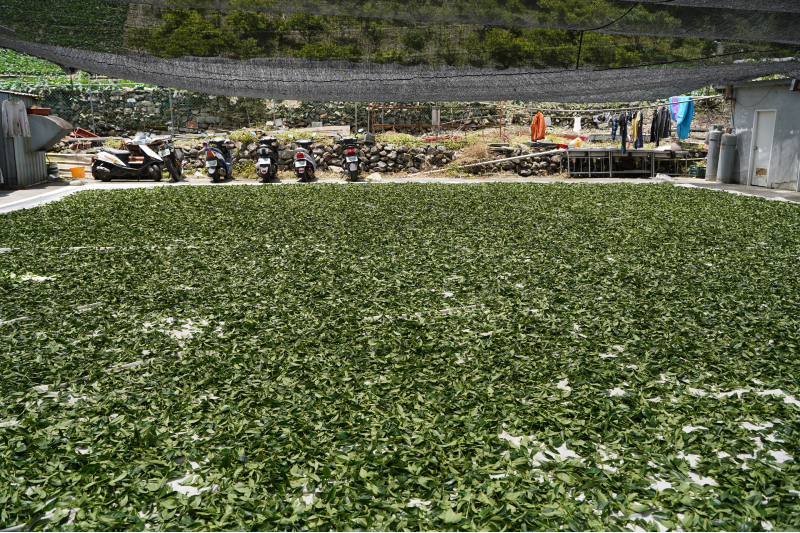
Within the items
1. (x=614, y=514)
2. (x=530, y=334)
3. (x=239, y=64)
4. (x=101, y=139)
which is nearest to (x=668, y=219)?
(x=530, y=334)

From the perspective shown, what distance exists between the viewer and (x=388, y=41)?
525cm

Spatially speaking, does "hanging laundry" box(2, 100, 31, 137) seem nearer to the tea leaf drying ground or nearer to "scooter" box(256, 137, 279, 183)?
"scooter" box(256, 137, 279, 183)

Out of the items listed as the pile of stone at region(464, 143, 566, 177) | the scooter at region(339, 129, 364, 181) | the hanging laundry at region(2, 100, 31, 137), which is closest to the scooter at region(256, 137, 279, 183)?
the scooter at region(339, 129, 364, 181)

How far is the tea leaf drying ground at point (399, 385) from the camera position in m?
2.17

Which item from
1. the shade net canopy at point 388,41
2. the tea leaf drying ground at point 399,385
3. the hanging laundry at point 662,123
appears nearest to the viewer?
the tea leaf drying ground at point 399,385

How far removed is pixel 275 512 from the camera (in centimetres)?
208

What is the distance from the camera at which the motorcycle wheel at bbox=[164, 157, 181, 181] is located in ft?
45.6

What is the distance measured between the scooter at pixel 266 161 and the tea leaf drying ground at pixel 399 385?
25.2 ft

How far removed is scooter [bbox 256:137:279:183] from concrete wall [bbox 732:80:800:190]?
10.9 metres

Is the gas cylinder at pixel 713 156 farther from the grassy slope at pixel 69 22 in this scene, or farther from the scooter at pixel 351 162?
the grassy slope at pixel 69 22

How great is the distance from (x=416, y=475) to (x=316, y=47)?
3913 mm

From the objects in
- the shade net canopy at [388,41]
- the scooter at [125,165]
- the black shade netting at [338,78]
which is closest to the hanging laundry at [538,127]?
the scooter at [125,165]

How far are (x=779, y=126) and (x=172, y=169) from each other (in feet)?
43.9

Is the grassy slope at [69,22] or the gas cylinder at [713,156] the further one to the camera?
the gas cylinder at [713,156]
